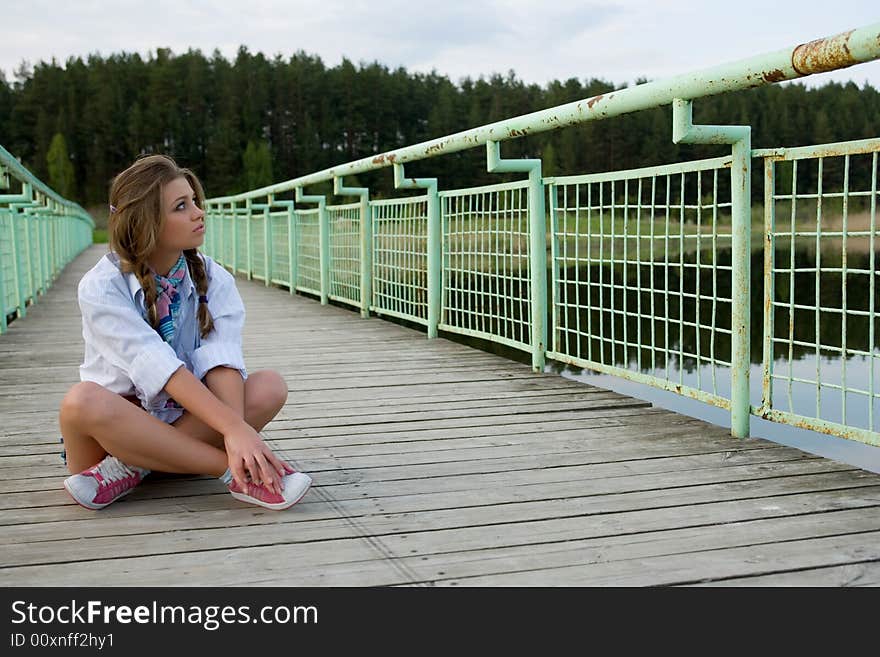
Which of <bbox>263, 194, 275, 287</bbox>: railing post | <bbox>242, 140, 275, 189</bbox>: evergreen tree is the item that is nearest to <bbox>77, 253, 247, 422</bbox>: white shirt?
<bbox>263, 194, 275, 287</bbox>: railing post

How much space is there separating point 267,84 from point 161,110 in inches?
265

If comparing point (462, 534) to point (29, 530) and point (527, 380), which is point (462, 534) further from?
point (527, 380)

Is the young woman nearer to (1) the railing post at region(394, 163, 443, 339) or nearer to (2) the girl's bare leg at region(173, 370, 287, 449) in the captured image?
(2) the girl's bare leg at region(173, 370, 287, 449)

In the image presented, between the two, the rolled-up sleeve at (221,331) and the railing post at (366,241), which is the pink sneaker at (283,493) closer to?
the rolled-up sleeve at (221,331)

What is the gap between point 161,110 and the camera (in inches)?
2302

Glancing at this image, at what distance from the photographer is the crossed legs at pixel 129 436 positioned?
1896mm

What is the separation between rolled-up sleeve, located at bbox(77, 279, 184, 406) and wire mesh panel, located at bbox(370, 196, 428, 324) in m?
2.96

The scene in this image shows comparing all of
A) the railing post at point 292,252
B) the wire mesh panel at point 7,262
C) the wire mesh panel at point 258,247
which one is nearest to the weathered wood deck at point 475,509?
the wire mesh panel at point 7,262

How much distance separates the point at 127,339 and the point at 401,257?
3.51m

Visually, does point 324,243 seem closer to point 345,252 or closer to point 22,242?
point 345,252

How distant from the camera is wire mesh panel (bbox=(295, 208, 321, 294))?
7.41 metres

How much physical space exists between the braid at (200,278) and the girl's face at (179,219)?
0.10 m

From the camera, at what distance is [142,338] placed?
190cm

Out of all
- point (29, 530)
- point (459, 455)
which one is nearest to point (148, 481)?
point (29, 530)
